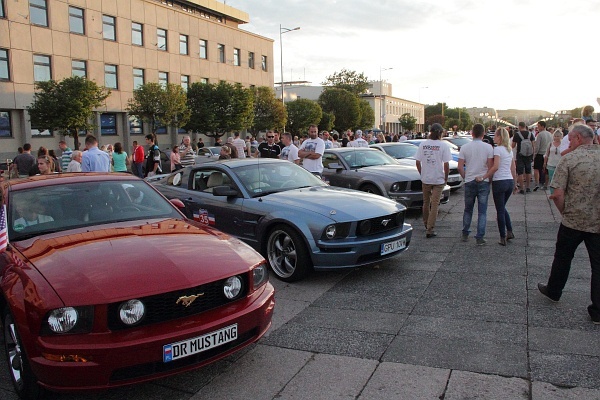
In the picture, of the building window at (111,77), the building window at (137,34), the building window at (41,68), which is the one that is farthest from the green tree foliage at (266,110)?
the building window at (41,68)

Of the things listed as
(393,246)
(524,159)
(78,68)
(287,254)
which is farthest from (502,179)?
(78,68)

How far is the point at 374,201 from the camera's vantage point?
6578 millimetres

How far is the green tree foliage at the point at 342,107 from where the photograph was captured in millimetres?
72312

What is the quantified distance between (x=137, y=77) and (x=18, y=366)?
40.3m

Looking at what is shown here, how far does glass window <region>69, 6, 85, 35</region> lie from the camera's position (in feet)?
115

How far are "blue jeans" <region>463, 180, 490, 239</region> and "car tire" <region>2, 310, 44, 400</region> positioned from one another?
598 cm

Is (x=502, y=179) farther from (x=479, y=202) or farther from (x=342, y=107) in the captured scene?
(x=342, y=107)

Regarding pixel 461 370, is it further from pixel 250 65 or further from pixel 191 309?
pixel 250 65

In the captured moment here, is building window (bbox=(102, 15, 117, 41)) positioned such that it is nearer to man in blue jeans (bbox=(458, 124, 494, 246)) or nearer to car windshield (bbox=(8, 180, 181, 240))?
man in blue jeans (bbox=(458, 124, 494, 246))

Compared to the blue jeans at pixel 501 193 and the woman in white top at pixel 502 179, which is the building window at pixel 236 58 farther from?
the blue jeans at pixel 501 193

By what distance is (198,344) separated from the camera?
336 cm

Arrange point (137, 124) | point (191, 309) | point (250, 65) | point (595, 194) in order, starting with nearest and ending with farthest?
1. point (191, 309)
2. point (595, 194)
3. point (137, 124)
4. point (250, 65)

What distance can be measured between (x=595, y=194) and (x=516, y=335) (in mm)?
1459

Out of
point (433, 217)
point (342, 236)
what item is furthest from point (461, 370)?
point (433, 217)
